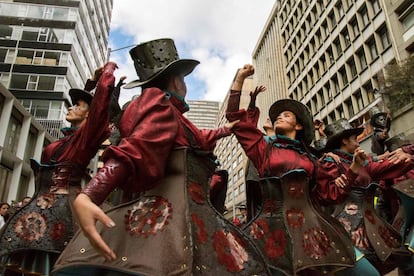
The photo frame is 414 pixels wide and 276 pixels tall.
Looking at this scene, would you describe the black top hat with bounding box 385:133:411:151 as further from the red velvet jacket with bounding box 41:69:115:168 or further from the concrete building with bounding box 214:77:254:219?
the concrete building with bounding box 214:77:254:219

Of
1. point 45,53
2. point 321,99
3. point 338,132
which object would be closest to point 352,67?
point 321,99

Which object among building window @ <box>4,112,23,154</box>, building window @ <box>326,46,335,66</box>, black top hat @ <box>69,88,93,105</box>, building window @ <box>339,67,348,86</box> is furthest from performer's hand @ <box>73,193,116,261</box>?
building window @ <box>326,46,335,66</box>

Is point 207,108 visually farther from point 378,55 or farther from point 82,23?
point 378,55

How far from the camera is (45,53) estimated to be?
33.2m

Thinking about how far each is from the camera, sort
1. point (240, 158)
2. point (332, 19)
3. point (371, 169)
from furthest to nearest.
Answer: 1. point (240, 158)
2. point (332, 19)
3. point (371, 169)

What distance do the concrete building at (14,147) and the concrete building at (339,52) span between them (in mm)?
17719

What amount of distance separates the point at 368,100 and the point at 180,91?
82.8ft

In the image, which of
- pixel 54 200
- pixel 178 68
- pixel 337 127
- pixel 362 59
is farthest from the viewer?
pixel 362 59

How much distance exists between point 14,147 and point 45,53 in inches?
675

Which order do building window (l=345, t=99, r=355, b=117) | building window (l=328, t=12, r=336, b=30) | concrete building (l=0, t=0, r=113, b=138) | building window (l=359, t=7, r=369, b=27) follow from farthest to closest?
1. concrete building (l=0, t=0, r=113, b=138)
2. building window (l=328, t=12, r=336, b=30)
3. building window (l=345, t=99, r=355, b=117)
4. building window (l=359, t=7, r=369, b=27)

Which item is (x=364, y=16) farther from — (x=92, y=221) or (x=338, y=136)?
(x=92, y=221)

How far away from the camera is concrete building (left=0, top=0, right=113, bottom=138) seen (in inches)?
1238

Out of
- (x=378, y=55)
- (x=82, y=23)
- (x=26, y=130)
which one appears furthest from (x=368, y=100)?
(x=82, y=23)

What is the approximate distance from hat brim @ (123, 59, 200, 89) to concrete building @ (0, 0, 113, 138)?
29605 millimetres
